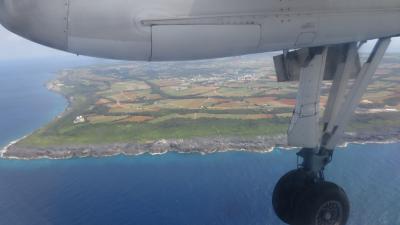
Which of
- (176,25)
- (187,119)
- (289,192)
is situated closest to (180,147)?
(187,119)

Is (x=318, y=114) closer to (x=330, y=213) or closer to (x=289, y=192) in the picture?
(x=289, y=192)

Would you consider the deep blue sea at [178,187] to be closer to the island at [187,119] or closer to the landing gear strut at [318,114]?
the island at [187,119]

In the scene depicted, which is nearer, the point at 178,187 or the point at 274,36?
the point at 274,36

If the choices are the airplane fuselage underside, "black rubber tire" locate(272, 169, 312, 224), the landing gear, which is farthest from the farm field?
the airplane fuselage underside

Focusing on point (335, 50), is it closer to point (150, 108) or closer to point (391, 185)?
point (391, 185)

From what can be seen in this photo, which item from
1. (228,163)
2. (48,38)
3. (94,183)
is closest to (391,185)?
(228,163)
